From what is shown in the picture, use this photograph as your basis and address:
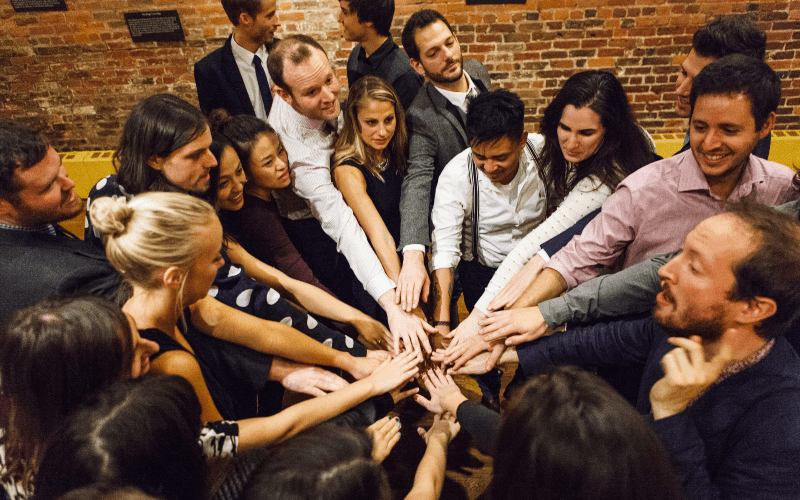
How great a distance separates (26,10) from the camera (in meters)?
3.95

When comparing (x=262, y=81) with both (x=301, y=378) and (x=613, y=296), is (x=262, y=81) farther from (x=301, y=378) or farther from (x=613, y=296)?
(x=613, y=296)

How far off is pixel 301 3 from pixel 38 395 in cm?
367

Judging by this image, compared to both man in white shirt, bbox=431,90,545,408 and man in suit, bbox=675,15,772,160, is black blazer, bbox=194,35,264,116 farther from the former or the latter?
man in suit, bbox=675,15,772,160

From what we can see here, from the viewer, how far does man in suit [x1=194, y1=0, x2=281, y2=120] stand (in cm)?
270

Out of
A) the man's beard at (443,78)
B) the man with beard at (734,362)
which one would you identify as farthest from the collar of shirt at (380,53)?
the man with beard at (734,362)

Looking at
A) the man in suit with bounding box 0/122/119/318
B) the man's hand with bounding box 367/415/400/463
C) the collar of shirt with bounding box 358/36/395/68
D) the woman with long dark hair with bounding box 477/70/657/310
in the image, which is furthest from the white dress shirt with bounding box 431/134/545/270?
the man in suit with bounding box 0/122/119/318

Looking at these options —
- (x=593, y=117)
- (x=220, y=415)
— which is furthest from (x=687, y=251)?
(x=220, y=415)

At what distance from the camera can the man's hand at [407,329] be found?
5.82ft

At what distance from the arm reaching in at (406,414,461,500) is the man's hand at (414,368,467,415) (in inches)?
2.1

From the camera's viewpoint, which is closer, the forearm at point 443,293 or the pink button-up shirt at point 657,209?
the pink button-up shirt at point 657,209

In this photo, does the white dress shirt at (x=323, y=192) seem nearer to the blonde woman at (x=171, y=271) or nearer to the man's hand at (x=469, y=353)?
the man's hand at (x=469, y=353)

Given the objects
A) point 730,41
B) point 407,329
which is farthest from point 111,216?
point 730,41

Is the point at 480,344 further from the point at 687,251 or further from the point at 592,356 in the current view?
the point at 687,251

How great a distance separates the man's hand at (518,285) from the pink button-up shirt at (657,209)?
0.08 meters
